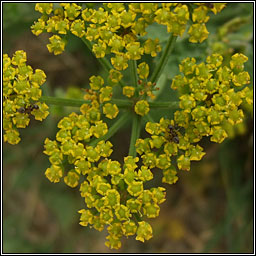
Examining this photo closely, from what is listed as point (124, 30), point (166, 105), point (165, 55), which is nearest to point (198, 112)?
point (166, 105)

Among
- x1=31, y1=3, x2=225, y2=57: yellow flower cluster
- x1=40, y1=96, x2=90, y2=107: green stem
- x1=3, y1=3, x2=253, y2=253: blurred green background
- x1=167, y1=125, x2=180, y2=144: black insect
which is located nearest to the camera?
x1=31, y1=3, x2=225, y2=57: yellow flower cluster

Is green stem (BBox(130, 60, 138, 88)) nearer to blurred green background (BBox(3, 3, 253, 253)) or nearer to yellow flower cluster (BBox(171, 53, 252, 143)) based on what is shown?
yellow flower cluster (BBox(171, 53, 252, 143))

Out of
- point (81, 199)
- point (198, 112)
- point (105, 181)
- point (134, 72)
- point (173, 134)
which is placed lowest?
point (81, 199)

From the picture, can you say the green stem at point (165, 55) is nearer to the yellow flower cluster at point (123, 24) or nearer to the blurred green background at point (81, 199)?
the yellow flower cluster at point (123, 24)

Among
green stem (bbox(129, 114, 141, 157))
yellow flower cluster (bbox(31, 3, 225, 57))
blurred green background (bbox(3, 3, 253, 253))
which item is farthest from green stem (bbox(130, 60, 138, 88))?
blurred green background (bbox(3, 3, 253, 253))

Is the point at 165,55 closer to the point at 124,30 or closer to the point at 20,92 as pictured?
the point at 124,30

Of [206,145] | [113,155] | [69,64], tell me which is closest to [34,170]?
[113,155]

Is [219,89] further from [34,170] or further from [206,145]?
[34,170]

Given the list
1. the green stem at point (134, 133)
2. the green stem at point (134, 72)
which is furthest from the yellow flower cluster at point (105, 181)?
the green stem at point (134, 72)
